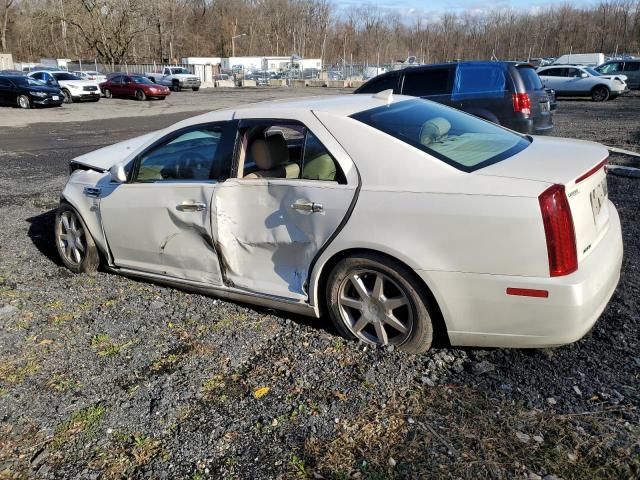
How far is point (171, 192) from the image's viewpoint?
4008 millimetres

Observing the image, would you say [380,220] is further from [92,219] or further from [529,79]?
[529,79]

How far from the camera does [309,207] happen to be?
3.33 m

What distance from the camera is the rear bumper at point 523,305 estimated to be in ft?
9.00

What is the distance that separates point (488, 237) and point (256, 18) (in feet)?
401

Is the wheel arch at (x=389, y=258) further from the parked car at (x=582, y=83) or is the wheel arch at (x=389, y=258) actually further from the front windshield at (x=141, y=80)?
the front windshield at (x=141, y=80)

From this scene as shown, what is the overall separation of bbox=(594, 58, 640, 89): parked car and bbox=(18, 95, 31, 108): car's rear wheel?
2847cm

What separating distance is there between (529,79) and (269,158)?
7301 mm

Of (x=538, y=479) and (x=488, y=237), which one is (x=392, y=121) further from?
(x=538, y=479)

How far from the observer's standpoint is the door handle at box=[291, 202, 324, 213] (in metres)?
3.30

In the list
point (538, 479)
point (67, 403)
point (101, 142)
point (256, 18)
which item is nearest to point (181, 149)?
point (67, 403)

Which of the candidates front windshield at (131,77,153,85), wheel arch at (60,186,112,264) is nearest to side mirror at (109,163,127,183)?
wheel arch at (60,186,112,264)

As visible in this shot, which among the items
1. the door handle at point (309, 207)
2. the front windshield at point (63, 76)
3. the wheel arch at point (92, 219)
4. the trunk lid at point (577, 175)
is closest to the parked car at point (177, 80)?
the front windshield at point (63, 76)

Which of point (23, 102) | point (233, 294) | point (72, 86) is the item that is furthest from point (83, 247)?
point (72, 86)

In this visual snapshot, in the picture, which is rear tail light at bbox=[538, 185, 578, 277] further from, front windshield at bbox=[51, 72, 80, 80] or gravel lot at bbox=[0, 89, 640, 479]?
front windshield at bbox=[51, 72, 80, 80]
